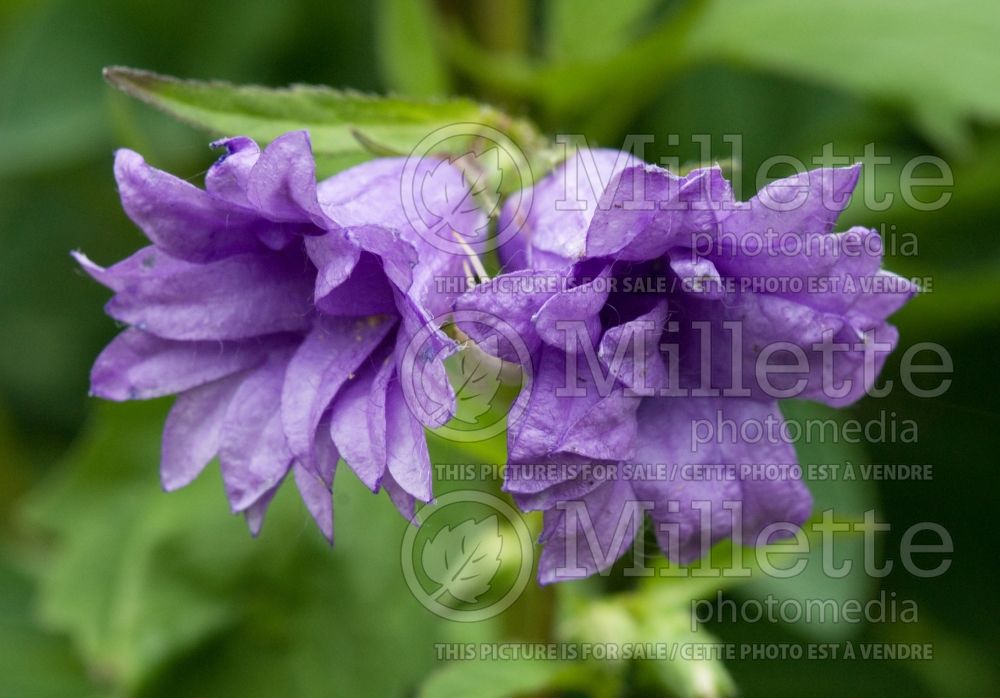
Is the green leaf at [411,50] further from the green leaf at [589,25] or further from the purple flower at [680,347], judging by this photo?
the purple flower at [680,347]

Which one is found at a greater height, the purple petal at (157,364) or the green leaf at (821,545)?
the purple petal at (157,364)

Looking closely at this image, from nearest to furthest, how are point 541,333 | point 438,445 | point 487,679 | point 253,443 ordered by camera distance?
point 541,333, point 253,443, point 487,679, point 438,445

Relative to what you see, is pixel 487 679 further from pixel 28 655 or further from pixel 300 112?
pixel 28 655

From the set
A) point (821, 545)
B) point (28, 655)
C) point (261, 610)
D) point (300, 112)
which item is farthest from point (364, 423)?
point (28, 655)

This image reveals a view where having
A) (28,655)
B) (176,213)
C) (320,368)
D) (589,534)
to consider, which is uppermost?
(176,213)

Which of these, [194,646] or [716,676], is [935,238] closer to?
[716,676]

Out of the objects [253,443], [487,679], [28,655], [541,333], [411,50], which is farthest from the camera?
[28,655]

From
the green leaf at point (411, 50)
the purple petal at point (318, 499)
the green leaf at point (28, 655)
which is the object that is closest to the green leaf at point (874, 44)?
the green leaf at point (411, 50)
